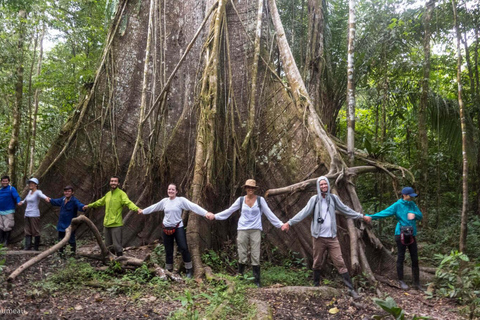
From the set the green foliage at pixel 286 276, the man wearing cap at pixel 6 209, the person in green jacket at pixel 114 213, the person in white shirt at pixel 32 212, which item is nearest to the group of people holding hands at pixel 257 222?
the person in green jacket at pixel 114 213

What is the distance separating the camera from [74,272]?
15.4 ft

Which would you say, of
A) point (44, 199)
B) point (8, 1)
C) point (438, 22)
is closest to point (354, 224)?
point (44, 199)

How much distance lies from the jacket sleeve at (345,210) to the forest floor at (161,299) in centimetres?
97

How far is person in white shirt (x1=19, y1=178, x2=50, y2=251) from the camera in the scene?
253 inches

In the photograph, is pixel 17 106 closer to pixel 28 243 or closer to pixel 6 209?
pixel 6 209

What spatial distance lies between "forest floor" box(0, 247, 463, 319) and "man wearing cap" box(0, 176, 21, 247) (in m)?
1.50

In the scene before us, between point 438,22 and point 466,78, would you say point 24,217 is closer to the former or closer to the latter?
point 438,22

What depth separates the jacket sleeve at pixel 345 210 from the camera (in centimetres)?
523

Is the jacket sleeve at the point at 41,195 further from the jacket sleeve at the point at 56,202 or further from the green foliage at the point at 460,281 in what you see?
the green foliage at the point at 460,281

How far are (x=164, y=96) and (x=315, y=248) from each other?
345cm

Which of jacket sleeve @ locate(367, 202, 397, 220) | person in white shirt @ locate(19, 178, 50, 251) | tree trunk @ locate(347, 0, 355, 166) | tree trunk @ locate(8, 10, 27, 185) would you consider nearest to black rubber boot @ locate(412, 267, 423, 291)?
jacket sleeve @ locate(367, 202, 397, 220)

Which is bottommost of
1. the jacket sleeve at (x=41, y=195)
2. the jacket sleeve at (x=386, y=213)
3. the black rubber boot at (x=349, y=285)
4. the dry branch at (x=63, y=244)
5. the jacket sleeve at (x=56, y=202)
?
the black rubber boot at (x=349, y=285)

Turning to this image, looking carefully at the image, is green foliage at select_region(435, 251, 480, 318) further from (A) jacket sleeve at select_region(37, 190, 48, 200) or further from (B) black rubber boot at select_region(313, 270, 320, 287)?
(A) jacket sleeve at select_region(37, 190, 48, 200)

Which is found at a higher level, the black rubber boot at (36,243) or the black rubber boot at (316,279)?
the black rubber boot at (36,243)
